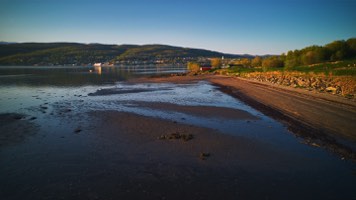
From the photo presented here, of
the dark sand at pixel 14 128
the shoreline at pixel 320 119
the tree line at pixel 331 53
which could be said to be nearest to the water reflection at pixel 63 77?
the dark sand at pixel 14 128

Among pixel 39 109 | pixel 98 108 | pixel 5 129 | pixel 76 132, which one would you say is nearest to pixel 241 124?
pixel 76 132

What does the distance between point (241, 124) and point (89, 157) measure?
11.5m

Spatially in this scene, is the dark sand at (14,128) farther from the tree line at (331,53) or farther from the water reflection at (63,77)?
the tree line at (331,53)

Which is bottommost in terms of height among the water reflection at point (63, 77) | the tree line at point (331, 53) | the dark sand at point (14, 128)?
the water reflection at point (63, 77)

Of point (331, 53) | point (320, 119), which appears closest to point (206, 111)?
point (320, 119)

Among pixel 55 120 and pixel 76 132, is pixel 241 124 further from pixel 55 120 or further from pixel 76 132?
pixel 55 120

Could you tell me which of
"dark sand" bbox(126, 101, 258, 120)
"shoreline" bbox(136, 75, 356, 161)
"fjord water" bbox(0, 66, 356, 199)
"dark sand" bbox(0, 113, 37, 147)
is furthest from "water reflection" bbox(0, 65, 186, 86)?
"shoreline" bbox(136, 75, 356, 161)

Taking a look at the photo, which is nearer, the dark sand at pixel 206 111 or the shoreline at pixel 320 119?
the shoreline at pixel 320 119

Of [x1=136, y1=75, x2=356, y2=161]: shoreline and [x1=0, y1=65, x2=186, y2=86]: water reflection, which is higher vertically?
[x1=136, y1=75, x2=356, y2=161]: shoreline

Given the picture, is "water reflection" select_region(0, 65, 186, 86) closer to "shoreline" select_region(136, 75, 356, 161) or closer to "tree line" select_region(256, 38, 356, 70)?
"shoreline" select_region(136, 75, 356, 161)

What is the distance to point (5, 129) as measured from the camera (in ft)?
52.2

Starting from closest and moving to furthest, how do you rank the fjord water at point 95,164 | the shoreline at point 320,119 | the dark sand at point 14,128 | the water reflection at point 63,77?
1. the fjord water at point 95,164
2. the shoreline at point 320,119
3. the dark sand at point 14,128
4. the water reflection at point 63,77

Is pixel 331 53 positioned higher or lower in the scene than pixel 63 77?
higher

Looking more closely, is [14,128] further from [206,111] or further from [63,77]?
[63,77]
